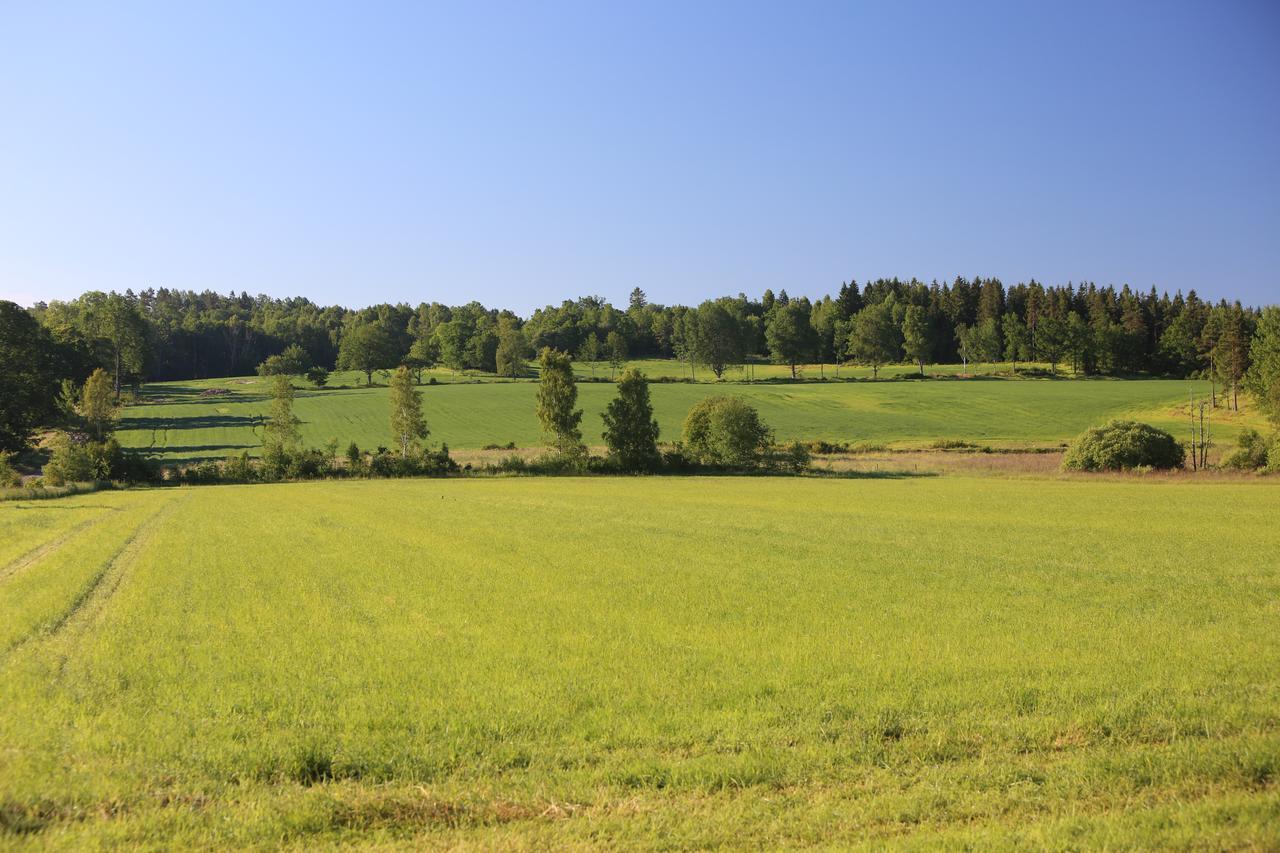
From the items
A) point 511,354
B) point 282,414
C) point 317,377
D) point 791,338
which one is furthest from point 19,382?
point 791,338

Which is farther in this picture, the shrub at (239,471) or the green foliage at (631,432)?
the green foliage at (631,432)

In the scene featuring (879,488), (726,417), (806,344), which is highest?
(806,344)

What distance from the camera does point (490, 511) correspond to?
1709 inches

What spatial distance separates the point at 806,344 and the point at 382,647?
16211 centimetres

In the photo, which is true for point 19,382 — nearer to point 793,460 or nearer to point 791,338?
point 793,460

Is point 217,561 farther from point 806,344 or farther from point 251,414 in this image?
point 806,344

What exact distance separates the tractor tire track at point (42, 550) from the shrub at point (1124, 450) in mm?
65443

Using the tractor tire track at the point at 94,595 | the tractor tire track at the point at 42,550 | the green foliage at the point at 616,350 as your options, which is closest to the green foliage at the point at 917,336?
the green foliage at the point at 616,350

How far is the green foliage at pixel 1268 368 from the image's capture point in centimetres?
8119

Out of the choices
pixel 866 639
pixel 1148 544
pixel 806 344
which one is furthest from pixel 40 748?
pixel 806 344

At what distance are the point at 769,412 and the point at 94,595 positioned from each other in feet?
337

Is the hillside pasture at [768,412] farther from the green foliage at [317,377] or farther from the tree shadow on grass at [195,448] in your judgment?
the green foliage at [317,377]

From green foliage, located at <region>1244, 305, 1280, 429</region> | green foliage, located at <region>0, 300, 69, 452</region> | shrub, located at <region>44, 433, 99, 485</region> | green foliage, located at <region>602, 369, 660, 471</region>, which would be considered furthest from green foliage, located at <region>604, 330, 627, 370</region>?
shrub, located at <region>44, 433, 99, 485</region>

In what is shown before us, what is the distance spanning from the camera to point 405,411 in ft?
286
